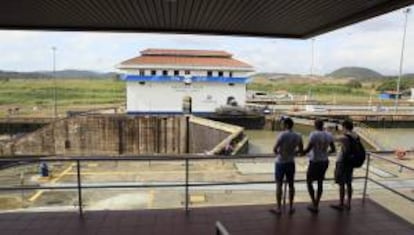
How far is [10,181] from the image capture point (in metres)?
16.1

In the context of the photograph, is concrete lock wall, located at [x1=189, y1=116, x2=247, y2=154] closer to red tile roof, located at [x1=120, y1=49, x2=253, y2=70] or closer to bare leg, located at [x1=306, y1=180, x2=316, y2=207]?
red tile roof, located at [x1=120, y1=49, x2=253, y2=70]

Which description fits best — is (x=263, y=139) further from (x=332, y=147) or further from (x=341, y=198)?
(x=332, y=147)

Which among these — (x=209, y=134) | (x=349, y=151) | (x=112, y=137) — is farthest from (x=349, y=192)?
(x=112, y=137)

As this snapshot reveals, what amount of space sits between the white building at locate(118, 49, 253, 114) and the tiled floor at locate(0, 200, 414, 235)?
25361 mm

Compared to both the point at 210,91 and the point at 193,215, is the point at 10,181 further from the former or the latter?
the point at 210,91

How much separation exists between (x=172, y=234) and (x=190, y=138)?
21750 mm

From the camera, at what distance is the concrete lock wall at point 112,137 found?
25.8m

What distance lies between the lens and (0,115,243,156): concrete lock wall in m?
25.8

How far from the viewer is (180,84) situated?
3234 centimetres

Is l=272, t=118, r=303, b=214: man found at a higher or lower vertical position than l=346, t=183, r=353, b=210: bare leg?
higher

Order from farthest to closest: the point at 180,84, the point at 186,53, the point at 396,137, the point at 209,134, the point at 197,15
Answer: the point at 186,53 < the point at 396,137 < the point at 180,84 < the point at 209,134 < the point at 197,15

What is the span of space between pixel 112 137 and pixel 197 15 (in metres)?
22.2

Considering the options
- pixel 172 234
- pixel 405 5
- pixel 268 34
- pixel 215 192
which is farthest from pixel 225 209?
pixel 215 192

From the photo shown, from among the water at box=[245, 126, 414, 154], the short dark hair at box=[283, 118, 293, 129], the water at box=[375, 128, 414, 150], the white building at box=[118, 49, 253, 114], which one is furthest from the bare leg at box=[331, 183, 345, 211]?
the water at box=[375, 128, 414, 150]
